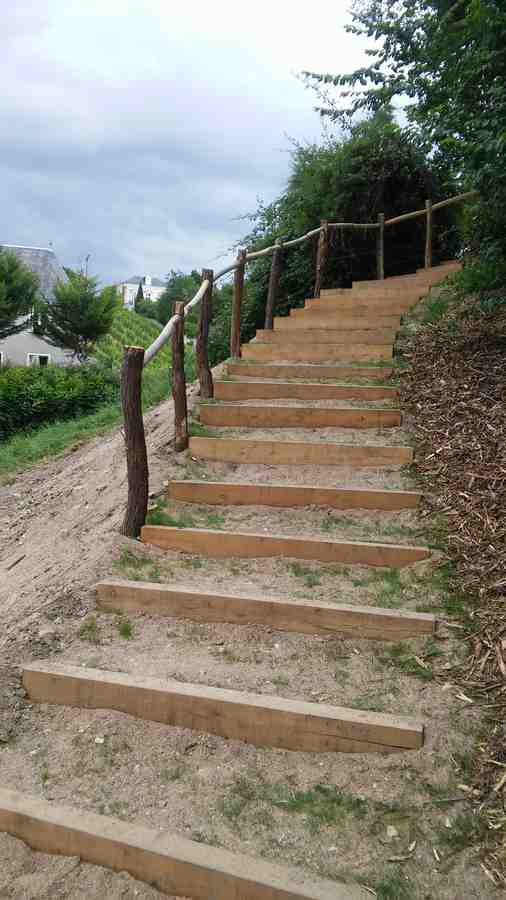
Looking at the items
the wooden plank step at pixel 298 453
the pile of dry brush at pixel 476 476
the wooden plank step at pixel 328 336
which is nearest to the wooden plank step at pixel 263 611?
the pile of dry brush at pixel 476 476

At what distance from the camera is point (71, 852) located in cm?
237

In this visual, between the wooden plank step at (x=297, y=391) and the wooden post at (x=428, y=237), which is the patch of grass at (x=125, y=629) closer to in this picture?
the wooden plank step at (x=297, y=391)

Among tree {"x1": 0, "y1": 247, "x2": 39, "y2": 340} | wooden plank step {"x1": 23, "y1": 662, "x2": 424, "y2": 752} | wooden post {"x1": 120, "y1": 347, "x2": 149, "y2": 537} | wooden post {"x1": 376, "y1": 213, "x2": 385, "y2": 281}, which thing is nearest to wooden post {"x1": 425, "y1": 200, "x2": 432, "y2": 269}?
wooden post {"x1": 376, "y1": 213, "x2": 385, "y2": 281}

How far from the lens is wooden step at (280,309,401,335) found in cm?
765

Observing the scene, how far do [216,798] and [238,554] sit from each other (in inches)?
65.7

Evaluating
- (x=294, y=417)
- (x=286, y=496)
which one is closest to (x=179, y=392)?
(x=294, y=417)

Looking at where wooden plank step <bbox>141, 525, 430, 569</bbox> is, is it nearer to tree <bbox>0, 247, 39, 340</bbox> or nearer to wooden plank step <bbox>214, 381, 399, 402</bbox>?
wooden plank step <bbox>214, 381, 399, 402</bbox>

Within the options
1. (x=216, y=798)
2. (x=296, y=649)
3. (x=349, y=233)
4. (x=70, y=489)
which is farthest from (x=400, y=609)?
(x=349, y=233)

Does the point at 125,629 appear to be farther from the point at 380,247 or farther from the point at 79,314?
the point at 79,314

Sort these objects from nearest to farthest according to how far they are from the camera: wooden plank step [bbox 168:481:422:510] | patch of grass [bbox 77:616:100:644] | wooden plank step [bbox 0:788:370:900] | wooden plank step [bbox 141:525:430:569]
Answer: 1. wooden plank step [bbox 0:788:370:900]
2. patch of grass [bbox 77:616:100:644]
3. wooden plank step [bbox 141:525:430:569]
4. wooden plank step [bbox 168:481:422:510]

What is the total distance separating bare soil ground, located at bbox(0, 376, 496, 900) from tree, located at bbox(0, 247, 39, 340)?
77.1ft

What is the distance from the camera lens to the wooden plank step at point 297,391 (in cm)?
595

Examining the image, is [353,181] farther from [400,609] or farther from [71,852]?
[71,852]

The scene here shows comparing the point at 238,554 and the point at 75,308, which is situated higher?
the point at 75,308
